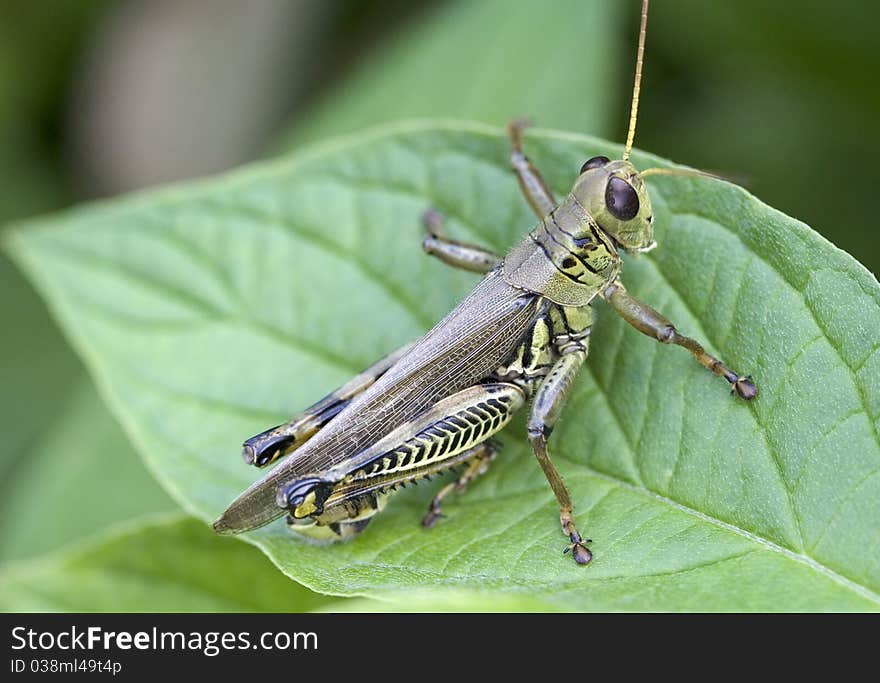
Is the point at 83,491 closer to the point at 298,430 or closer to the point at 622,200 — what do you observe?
the point at 298,430

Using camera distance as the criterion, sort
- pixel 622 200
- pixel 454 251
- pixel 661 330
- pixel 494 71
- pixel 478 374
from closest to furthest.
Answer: pixel 661 330 → pixel 622 200 → pixel 478 374 → pixel 454 251 → pixel 494 71

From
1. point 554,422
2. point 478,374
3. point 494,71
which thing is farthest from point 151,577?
point 494,71

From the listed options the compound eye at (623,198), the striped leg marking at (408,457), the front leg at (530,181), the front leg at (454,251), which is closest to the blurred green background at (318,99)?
the front leg at (530,181)

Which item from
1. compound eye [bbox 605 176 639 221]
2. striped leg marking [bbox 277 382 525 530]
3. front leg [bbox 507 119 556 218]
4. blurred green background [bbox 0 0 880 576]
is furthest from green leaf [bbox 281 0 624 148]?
striped leg marking [bbox 277 382 525 530]

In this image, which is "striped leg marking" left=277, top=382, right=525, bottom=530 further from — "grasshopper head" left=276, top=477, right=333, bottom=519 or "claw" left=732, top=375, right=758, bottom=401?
"claw" left=732, top=375, right=758, bottom=401

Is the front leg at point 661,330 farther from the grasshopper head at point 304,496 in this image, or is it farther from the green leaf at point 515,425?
the grasshopper head at point 304,496

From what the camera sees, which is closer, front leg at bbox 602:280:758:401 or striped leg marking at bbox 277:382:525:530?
front leg at bbox 602:280:758:401
